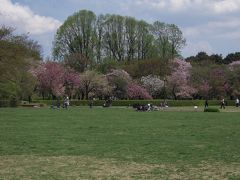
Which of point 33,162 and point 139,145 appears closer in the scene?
point 33,162

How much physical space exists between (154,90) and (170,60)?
674cm

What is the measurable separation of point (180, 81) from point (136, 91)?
798 centimetres

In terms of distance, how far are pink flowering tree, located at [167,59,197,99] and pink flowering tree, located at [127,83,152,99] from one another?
5092 millimetres

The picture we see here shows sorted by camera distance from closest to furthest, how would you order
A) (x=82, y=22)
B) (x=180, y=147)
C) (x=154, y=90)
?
(x=180, y=147) → (x=154, y=90) → (x=82, y=22)

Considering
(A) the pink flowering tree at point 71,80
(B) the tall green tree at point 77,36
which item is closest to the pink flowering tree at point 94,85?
(A) the pink flowering tree at point 71,80

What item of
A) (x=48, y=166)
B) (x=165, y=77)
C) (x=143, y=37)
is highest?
(x=143, y=37)

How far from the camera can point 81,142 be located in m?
16.8

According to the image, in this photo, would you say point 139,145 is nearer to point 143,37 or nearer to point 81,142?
point 81,142

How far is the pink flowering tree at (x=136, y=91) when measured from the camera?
3169 inches

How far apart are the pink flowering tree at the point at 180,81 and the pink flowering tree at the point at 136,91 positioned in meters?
5.09

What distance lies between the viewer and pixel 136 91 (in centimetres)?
8056

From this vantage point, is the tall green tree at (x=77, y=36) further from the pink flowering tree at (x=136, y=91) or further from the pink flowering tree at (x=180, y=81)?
the pink flowering tree at (x=180, y=81)

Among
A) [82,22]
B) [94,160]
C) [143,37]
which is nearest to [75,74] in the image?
[82,22]

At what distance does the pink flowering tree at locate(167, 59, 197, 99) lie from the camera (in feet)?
267
